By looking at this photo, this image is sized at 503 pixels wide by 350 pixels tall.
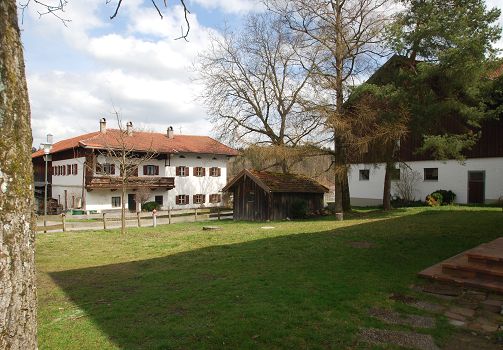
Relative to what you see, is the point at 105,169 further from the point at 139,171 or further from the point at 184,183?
the point at 184,183

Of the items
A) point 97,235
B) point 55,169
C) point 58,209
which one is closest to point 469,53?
point 97,235

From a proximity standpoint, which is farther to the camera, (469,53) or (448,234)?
(469,53)

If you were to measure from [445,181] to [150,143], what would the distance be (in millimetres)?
27201

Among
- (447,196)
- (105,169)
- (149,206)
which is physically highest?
(105,169)

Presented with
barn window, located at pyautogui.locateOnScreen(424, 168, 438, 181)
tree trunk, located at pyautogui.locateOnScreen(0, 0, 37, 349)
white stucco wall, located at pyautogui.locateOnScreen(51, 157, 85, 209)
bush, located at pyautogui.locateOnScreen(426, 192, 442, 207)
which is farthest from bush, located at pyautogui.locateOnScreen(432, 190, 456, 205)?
white stucco wall, located at pyautogui.locateOnScreen(51, 157, 85, 209)

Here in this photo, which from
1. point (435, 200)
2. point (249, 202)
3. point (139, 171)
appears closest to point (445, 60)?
point (435, 200)

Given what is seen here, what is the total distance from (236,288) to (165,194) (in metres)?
35.0

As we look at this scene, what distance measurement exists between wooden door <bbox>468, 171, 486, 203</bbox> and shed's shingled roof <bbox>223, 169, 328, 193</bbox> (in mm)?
9543

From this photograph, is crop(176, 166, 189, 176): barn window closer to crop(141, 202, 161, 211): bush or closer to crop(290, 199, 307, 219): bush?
crop(141, 202, 161, 211): bush

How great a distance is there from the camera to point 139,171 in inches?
1561

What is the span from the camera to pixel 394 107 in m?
19.7

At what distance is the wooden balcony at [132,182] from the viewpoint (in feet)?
116

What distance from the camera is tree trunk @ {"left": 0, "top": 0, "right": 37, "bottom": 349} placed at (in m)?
2.41

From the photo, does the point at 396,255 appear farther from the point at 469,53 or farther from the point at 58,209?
the point at 58,209
